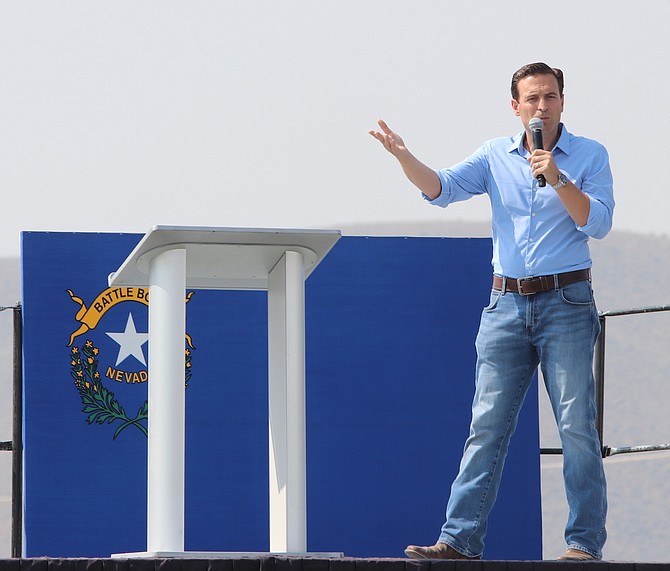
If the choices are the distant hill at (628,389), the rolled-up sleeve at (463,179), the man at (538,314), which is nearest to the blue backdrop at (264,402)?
the rolled-up sleeve at (463,179)

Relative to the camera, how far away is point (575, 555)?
3.27 meters

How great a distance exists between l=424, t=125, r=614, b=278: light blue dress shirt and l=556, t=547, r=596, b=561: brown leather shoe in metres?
0.78

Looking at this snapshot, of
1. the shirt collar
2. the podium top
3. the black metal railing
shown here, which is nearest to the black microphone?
the shirt collar

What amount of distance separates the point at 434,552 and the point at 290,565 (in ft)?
1.84

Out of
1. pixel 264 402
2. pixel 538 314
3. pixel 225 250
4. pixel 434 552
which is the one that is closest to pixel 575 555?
pixel 434 552

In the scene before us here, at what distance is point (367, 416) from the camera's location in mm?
4742

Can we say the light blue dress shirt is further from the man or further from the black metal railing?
the black metal railing

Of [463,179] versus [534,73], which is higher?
[534,73]

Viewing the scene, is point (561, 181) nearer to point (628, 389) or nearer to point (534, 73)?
point (534, 73)

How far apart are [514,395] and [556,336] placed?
0.22m

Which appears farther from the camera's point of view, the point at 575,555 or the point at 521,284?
the point at 521,284

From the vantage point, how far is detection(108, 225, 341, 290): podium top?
10.0 feet

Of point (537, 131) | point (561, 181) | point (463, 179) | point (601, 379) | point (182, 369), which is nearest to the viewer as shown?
point (182, 369)

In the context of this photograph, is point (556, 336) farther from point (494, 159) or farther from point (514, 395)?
point (494, 159)
